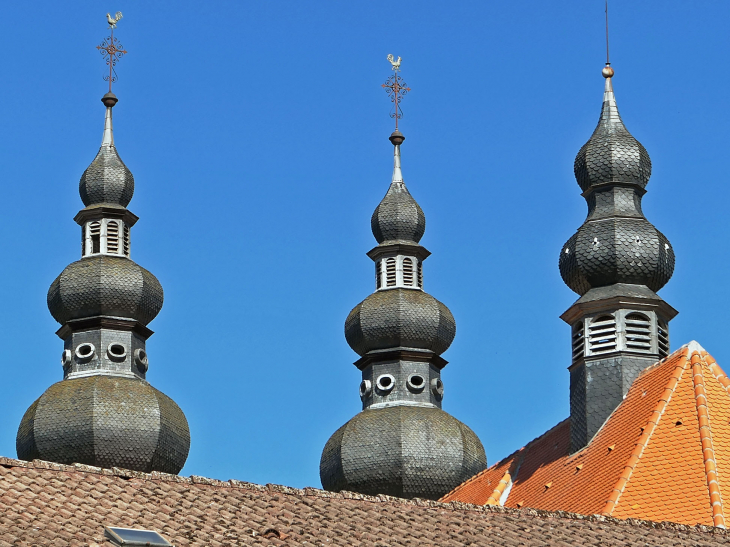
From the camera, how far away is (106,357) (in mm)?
52281

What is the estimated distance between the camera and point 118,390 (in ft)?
167

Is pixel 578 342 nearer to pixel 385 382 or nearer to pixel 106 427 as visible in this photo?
pixel 385 382

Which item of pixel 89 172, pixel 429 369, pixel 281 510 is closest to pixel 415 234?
pixel 429 369

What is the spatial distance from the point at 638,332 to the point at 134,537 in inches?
721

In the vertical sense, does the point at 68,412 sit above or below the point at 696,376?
above

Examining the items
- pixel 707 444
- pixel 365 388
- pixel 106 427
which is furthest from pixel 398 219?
pixel 707 444

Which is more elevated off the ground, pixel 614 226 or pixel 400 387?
pixel 400 387

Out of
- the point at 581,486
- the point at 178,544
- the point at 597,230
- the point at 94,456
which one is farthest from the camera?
the point at 94,456

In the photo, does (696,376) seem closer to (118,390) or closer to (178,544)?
(178,544)

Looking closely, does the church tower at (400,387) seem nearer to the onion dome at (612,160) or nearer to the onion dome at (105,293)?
the onion dome at (105,293)

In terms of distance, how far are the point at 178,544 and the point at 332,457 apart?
3016cm

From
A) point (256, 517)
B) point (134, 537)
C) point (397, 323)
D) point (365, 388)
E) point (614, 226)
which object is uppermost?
point (397, 323)

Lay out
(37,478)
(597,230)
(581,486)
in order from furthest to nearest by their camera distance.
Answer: (597,230), (581,486), (37,478)

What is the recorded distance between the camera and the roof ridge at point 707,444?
30375 mm
